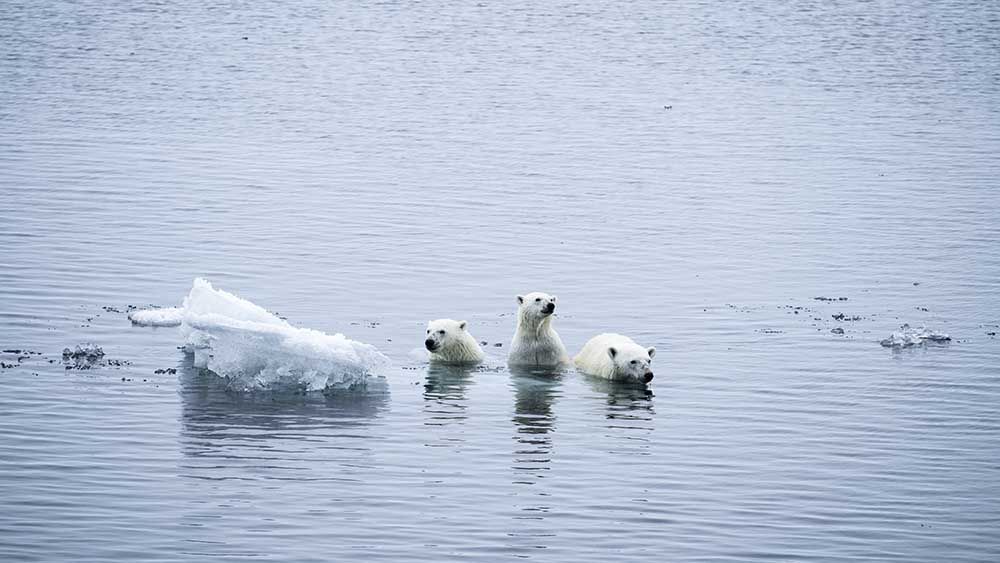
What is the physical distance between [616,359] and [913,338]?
4605 mm

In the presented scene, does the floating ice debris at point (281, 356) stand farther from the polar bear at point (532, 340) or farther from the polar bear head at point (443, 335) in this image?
the polar bear at point (532, 340)

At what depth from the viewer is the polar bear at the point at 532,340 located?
20.3 m

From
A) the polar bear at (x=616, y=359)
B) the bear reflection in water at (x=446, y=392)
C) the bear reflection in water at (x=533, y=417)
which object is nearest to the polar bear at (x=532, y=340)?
the bear reflection in water at (x=533, y=417)

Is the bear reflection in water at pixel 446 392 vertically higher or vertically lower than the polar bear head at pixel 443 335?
lower

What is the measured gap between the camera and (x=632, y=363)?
19531 mm

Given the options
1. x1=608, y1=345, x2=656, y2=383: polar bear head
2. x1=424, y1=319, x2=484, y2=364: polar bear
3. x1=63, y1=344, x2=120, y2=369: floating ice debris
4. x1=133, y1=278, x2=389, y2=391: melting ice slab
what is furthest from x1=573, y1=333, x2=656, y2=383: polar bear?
x1=63, y1=344, x2=120, y2=369: floating ice debris

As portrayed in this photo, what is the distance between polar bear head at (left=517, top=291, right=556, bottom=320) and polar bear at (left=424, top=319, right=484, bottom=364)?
0.78 meters

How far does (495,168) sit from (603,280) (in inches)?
397

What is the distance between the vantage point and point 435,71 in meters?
49.8

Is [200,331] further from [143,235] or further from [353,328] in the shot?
[143,235]

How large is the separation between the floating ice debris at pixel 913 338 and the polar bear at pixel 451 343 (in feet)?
18.5

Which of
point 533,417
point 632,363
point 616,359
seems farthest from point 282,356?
point 632,363

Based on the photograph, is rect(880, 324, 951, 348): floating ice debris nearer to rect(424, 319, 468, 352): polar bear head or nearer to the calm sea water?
the calm sea water

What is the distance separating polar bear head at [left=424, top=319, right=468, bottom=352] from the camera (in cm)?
1995
